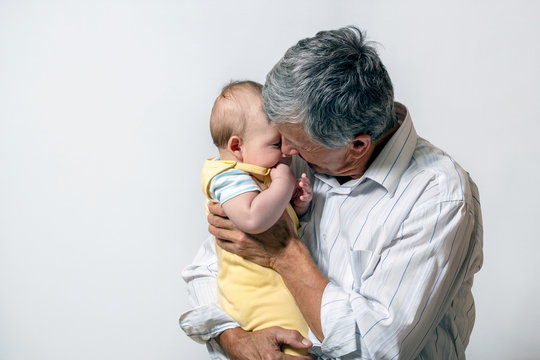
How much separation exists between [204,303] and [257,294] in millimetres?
273

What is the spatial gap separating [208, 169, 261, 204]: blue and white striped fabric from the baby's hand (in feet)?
0.18

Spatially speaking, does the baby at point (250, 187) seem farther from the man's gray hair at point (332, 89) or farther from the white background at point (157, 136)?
the white background at point (157, 136)

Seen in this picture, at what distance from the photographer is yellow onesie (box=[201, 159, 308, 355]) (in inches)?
64.2

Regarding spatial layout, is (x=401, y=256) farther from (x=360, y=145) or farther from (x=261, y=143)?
(x=261, y=143)

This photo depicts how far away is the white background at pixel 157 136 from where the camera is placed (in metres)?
2.36

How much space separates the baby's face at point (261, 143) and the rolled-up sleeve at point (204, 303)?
46 cm

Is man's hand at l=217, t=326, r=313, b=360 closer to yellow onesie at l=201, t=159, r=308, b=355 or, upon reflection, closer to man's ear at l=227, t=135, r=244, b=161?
yellow onesie at l=201, t=159, r=308, b=355

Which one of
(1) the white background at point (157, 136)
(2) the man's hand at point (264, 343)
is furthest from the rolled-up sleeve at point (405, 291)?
(1) the white background at point (157, 136)

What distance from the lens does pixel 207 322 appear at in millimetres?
1738

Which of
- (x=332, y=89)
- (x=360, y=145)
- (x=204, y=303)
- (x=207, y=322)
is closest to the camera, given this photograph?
(x=332, y=89)

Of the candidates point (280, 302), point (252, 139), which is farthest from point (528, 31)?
point (280, 302)

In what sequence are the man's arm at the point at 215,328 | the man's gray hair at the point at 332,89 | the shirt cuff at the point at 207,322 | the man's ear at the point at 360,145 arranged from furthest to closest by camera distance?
the shirt cuff at the point at 207,322
the man's arm at the point at 215,328
the man's ear at the point at 360,145
the man's gray hair at the point at 332,89

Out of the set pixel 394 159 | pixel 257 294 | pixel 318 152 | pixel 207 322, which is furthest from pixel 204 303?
pixel 394 159

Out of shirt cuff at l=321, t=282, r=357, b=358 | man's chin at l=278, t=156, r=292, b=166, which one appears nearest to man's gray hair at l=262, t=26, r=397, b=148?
man's chin at l=278, t=156, r=292, b=166
